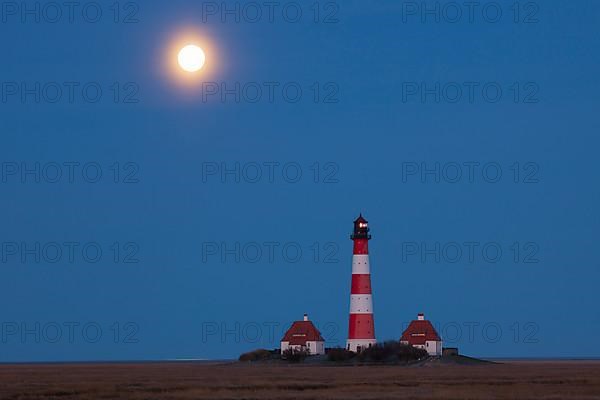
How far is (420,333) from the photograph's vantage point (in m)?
115

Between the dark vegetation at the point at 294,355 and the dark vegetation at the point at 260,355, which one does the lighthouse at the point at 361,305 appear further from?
the dark vegetation at the point at 260,355

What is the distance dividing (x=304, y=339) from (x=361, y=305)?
37.0 ft

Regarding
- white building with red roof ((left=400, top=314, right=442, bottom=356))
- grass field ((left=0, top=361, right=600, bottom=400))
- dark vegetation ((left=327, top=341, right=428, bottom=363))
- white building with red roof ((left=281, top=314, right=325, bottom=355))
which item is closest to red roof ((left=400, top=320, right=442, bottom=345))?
white building with red roof ((left=400, top=314, right=442, bottom=356))

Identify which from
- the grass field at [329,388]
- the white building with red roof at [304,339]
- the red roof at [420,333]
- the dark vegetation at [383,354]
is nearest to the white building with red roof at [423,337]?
the red roof at [420,333]

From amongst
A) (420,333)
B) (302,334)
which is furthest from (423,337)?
(302,334)

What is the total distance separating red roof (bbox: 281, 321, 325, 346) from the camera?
117688 millimetres

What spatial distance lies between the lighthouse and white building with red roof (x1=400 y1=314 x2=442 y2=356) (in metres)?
6.69

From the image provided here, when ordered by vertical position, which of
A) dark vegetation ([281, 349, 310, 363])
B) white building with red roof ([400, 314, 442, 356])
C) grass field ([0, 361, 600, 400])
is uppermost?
white building with red roof ([400, 314, 442, 356])

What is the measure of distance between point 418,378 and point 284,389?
14480mm

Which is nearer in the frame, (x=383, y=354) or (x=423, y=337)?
(x=383, y=354)

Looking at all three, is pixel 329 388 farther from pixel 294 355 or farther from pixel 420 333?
pixel 420 333

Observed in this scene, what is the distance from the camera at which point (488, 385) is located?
223 feet

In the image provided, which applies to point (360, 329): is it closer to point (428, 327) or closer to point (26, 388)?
point (428, 327)

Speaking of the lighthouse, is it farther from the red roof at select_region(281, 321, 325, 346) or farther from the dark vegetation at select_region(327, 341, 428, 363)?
the red roof at select_region(281, 321, 325, 346)
